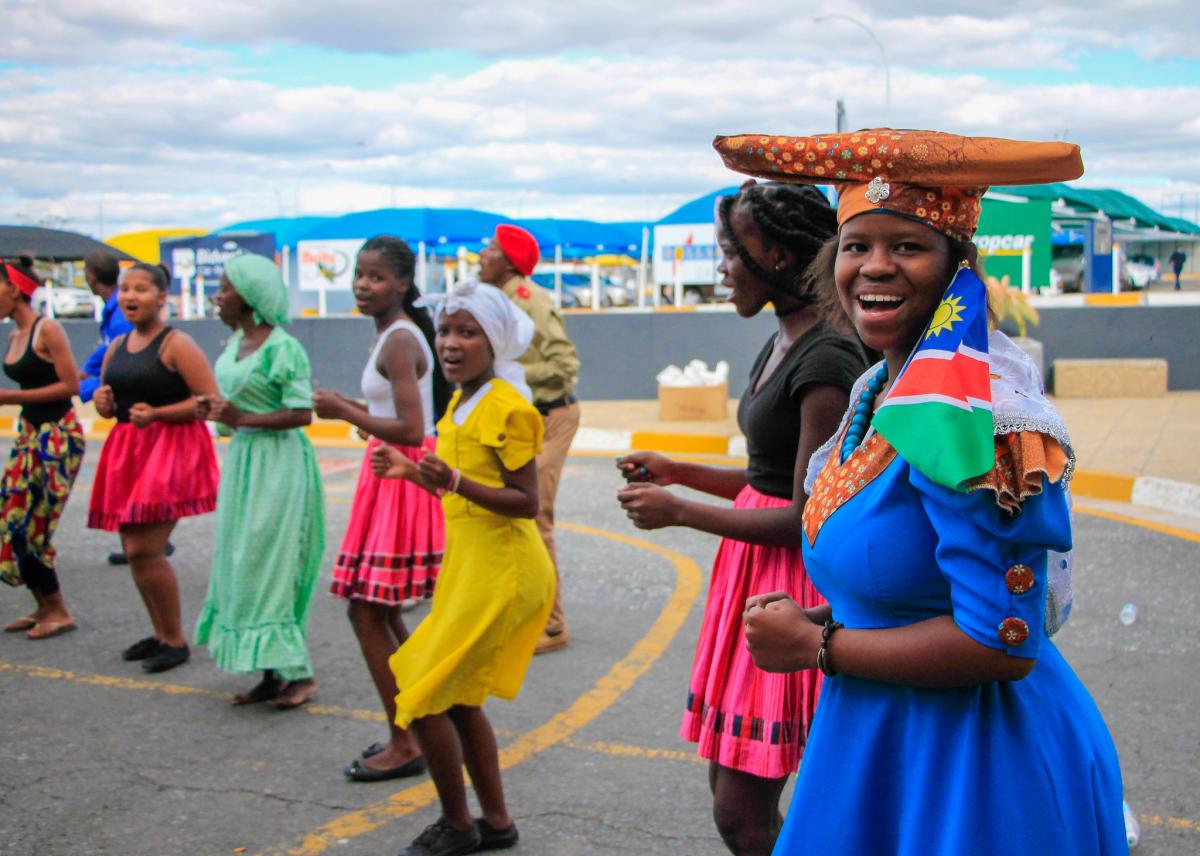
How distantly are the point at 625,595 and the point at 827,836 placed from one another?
17.5ft

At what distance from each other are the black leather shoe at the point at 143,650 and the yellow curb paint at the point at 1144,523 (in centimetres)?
639

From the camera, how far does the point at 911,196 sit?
1960 mm

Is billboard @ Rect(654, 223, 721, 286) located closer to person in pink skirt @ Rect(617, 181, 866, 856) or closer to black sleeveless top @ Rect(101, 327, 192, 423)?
black sleeveless top @ Rect(101, 327, 192, 423)

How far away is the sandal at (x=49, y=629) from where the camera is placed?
6641mm

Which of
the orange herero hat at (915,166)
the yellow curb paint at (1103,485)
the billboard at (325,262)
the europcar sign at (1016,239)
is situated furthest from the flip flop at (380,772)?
the billboard at (325,262)

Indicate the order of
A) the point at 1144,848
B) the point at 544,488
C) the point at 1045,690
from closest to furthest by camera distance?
the point at 1045,690
the point at 1144,848
the point at 544,488

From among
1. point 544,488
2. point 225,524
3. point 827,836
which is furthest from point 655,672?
point 827,836

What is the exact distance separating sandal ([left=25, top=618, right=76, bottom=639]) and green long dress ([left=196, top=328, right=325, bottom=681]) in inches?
68.0

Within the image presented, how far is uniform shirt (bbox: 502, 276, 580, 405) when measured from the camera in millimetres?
6605

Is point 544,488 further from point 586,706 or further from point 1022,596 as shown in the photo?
point 1022,596

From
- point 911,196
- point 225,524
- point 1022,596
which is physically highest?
point 911,196

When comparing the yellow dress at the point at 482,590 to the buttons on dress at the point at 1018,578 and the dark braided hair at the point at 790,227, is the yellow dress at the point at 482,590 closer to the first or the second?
the dark braided hair at the point at 790,227

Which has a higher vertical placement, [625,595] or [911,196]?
[911,196]

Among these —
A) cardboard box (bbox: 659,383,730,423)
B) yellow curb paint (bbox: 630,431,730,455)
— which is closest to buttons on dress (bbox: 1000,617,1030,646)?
yellow curb paint (bbox: 630,431,730,455)
